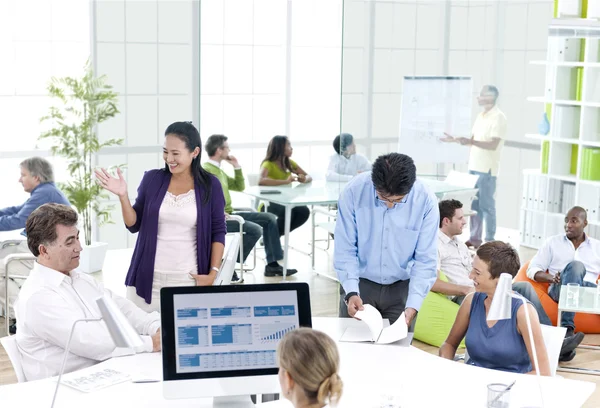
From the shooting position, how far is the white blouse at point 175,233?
3967 millimetres

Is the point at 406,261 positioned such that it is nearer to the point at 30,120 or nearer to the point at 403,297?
the point at 403,297

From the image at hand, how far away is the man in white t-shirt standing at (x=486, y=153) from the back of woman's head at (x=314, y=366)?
511cm

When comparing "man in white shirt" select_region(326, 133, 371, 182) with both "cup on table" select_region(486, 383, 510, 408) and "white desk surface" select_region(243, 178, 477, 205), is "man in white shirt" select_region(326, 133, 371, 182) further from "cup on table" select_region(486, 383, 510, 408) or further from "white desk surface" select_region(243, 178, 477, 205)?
"cup on table" select_region(486, 383, 510, 408)

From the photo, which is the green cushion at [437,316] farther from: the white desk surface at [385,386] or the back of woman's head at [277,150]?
the back of woman's head at [277,150]

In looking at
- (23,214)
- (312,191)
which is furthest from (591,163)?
A: (23,214)

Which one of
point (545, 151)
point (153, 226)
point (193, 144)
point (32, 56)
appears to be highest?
point (32, 56)

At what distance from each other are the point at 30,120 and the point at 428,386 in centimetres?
643

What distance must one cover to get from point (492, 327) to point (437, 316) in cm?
200

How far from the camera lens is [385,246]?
4.02 m

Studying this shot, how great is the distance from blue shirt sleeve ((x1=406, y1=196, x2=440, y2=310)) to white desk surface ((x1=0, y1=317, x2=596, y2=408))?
1.30ft

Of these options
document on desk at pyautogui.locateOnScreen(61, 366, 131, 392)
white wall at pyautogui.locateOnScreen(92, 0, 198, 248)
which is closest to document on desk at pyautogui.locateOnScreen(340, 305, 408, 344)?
document on desk at pyautogui.locateOnScreen(61, 366, 131, 392)

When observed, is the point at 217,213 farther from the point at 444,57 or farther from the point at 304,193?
the point at 444,57

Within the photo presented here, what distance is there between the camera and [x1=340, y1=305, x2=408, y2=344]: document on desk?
12.0ft

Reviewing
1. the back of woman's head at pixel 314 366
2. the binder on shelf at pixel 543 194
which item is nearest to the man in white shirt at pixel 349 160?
the binder on shelf at pixel 543 194
